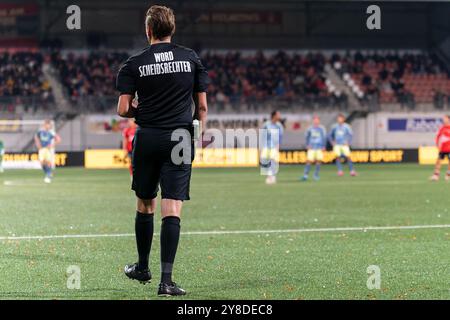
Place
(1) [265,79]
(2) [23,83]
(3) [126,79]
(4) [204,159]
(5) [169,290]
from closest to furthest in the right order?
(5) [169,290] < (3) [126,79] < (4) [204,159] < (2) [23,83] < (1) [265,79]

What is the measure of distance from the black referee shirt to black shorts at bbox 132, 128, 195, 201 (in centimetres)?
10

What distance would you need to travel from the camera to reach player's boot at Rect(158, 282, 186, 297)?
7.86 m

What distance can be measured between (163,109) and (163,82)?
0.24 metres

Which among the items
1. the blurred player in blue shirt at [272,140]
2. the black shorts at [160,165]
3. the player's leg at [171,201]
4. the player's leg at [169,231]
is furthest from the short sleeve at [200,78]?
the blurred player in blue shirt at [272,140]

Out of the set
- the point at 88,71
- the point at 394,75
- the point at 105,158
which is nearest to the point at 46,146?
the point at 105,158

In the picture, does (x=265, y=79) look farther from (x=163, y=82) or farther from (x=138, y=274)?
(x=163, y=82)

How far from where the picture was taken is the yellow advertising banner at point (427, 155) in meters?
46.2

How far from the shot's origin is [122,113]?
820 cm

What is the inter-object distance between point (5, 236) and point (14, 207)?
5865mm

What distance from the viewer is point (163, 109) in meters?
8.19

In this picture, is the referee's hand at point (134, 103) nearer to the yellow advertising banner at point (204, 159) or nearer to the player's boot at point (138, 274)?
the player's boot at point (138, 274)

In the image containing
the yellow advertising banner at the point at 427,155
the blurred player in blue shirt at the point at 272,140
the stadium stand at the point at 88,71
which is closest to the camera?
the blurred player in blue shirt at the point at 272,140

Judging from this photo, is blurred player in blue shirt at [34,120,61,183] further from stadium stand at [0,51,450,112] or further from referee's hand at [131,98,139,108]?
referee's hand at [131,98,139,108]
